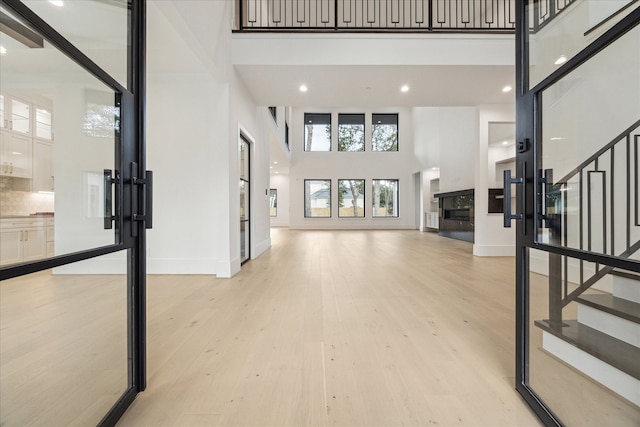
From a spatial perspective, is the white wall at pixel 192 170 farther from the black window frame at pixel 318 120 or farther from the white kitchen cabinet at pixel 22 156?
the black window frame at pixel 318 120

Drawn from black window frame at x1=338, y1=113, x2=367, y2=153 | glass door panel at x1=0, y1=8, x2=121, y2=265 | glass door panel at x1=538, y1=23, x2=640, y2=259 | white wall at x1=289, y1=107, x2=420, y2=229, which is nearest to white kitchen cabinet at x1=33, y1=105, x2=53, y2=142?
glass door panel at x1=0, y1=8, x2=121, y2=265

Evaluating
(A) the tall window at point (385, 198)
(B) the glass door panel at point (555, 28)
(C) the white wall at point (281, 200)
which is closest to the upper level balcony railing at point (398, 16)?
(B) the glass door panel at point (555, 28)

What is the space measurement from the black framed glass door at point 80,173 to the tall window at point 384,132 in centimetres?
1191

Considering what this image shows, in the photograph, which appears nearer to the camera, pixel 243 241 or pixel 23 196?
pixel 23 196

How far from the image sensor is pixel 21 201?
4.02 feet

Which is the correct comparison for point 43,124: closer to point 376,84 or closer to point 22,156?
point 22,156

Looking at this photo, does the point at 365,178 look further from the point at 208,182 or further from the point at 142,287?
the point at 142,287

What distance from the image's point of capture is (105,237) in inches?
47.1

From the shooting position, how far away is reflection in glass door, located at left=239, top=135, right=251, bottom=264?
4.57 m

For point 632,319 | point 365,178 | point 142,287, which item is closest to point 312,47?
point 142,287

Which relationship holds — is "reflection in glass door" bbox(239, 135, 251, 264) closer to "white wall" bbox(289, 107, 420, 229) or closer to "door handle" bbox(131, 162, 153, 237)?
"door handle" bbox(131, 162, 153, 237)

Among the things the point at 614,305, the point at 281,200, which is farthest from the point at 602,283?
the point at 281,200

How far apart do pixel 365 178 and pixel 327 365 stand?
1134 centimetres

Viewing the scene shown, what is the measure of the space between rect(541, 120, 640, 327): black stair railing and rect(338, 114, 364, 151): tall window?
38.3 feet
